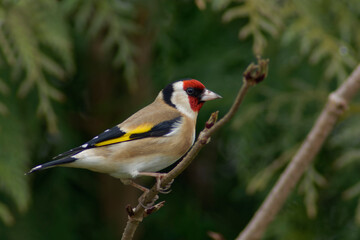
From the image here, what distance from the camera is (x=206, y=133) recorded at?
1.57 meters

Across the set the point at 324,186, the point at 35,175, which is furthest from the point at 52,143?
the point at 324,186

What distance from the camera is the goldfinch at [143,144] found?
2318 millimetres

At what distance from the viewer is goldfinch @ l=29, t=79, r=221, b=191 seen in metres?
2.32

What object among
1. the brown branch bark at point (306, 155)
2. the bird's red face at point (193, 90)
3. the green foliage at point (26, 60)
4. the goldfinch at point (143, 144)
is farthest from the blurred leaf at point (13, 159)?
the brown branch bark at point (306, 155)

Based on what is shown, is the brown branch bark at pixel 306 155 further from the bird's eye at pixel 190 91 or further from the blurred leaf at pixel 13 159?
the blurred leaf at pixel 13 159

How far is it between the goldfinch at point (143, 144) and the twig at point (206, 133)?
0.26m

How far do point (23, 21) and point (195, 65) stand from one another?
126cm

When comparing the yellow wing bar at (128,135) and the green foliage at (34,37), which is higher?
the green foliage at (34,37)

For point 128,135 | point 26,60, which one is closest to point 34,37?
point 26,60

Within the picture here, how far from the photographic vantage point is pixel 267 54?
148 inches

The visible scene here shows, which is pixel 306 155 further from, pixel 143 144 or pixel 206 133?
pixel 143 144

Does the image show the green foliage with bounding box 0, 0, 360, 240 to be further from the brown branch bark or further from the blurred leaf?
the brown branch bark

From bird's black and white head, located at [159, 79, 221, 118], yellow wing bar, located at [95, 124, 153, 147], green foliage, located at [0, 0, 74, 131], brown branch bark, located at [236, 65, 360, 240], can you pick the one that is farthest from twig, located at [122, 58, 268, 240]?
green foliage, located at [0, 0, 74, 131]

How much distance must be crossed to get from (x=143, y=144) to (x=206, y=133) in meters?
0.87
